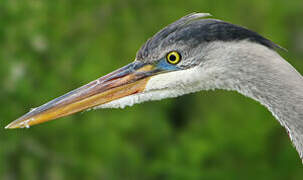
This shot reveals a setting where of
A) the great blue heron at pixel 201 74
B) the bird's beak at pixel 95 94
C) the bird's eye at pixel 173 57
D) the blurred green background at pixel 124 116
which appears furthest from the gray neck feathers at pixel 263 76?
the blurred green background at pixel 124 116

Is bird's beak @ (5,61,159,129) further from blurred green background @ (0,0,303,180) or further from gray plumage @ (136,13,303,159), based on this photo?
blurred green background @ (0,0,303,180)

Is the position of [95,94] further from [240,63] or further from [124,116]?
[124,116]

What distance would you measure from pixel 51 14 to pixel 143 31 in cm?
125

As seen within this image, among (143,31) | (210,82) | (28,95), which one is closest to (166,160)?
(143,31)

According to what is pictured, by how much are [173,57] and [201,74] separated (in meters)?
0.18

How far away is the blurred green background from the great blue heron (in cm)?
212

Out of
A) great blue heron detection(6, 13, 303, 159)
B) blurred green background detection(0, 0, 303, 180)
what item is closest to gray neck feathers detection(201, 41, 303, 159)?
great blue heron detection(6, 13, 303, 159)

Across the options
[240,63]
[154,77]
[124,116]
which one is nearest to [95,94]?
[154,77]

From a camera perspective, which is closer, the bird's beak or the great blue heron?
the great blue heron

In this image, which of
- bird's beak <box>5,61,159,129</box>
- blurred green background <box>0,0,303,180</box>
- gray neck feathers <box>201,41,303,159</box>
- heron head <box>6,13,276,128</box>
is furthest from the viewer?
blurred green background <box>0,0,303,180</box>

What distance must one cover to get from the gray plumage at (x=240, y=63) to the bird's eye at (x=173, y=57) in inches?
0.8

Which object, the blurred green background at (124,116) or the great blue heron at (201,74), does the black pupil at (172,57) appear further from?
the blurred green background at (124,116)

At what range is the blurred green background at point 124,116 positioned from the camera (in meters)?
5.58

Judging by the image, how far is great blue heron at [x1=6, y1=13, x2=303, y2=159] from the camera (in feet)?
10.0
